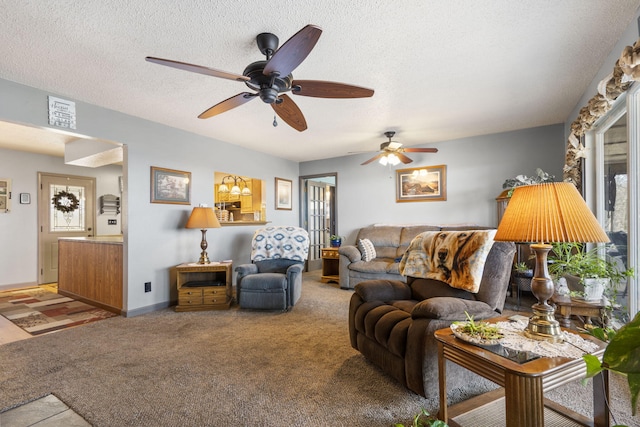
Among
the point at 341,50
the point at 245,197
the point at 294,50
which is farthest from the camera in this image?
the point at 245,197

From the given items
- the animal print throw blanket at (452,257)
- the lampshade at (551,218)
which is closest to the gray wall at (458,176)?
the animal print throw blanket at (452,257)

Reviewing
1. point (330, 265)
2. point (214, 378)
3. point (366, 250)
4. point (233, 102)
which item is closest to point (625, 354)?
point (214, 378)

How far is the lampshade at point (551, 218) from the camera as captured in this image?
128cm

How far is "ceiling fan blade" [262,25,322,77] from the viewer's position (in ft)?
4.70

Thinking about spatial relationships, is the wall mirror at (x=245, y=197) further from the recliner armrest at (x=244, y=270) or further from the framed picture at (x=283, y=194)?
the recliner armrest at (x=244, y=270)

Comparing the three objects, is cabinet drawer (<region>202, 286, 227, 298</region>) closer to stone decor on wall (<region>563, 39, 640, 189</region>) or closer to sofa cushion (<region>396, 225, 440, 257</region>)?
sofa cushion (<region>396, 225, 440, 257</region>)

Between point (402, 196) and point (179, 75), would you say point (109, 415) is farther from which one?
point (402, 196)

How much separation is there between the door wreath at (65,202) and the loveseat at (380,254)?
17.2 ft

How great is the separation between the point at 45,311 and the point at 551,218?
17.5ft

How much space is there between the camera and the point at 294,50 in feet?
5.20

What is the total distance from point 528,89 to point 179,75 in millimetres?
3315

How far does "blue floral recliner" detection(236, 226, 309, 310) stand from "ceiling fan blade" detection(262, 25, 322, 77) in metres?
2.53

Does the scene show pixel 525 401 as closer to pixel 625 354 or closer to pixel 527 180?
pixel 625 354

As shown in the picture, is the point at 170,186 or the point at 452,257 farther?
the point at 170,186
